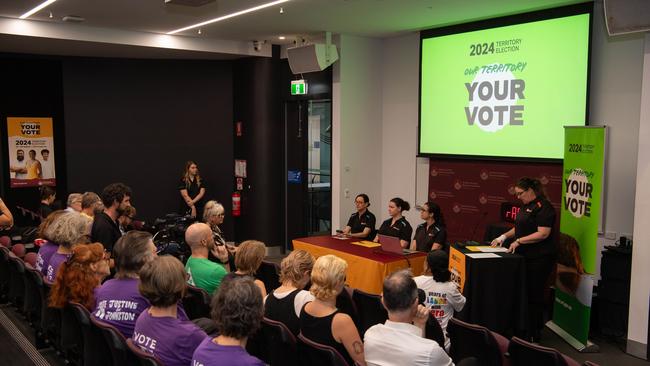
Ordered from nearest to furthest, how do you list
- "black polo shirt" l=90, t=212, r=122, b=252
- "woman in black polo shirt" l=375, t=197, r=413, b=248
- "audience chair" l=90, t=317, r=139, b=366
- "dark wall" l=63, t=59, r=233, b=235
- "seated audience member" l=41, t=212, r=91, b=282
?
"audience chair" l=90, t=317, r=139, b=366 < "seated audience member" l=41, t=212, r=91, b=282 < "black polo shirt" l=90, t=212, r=122, b=252 < "woman in black polo shirt" l=375, t=197, r=413, b=248 < "dark wall" l=63, t=59, r=233, b=235

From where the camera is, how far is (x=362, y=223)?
7.17 m

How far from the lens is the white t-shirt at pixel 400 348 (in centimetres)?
248

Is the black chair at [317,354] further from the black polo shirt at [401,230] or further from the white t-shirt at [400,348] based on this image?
the black polo shirt at [401,230]

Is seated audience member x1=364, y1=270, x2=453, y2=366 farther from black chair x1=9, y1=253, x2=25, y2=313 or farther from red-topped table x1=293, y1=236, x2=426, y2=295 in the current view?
black chair x1=9, y1=253, x2=25, y2=313

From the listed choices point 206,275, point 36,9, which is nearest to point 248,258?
point 206,275

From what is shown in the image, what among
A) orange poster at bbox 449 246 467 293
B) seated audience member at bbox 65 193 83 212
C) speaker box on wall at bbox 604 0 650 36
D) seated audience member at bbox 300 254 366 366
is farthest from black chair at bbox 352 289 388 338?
seated audience member at bbox 65 193 83 212

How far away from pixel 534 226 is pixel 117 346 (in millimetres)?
4101

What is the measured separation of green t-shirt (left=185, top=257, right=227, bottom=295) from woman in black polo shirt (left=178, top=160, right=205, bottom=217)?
234 inches

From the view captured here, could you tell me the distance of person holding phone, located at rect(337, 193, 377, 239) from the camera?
7.05 metres

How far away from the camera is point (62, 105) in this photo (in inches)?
379

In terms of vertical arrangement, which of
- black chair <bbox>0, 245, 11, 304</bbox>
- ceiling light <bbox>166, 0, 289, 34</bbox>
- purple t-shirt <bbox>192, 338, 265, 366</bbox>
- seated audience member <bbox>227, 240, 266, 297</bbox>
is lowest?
black chair <bbox>0, 245, 11, 304</bbox>

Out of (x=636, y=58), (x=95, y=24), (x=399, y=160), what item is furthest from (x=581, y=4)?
(x=95, y=24)

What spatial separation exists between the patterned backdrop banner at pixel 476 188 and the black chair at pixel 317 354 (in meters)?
4.40

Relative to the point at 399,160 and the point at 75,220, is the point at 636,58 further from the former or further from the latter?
the point at 75,220
